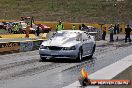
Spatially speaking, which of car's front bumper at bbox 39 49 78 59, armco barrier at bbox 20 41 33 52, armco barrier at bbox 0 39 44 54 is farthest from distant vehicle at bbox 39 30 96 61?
armco barrier at bbox 20 41 33 52

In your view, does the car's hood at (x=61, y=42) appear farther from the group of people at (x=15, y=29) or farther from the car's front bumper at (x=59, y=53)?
the group of people at (x=15, y=29)

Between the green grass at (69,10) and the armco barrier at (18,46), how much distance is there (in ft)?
159

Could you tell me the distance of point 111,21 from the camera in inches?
3019

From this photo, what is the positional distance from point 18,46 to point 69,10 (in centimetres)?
5726

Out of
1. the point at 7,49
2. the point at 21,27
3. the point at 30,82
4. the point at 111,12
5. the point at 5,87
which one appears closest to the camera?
the point at 5,87

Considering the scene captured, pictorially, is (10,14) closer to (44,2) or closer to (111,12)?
(44,2)

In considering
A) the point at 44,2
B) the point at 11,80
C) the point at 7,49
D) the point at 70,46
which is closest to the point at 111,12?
the point at 44,2

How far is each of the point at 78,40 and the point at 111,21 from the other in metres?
57.3

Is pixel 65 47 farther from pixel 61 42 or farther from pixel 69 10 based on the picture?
pixel 69 10

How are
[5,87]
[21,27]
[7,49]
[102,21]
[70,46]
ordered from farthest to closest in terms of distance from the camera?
[102,21]
[21,27]
[7,49]
[70,46]
[5,87]

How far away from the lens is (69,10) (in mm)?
83125

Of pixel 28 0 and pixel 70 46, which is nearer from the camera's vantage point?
pixel 70 46

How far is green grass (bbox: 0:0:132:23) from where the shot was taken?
7900cm

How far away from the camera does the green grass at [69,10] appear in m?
79.0
